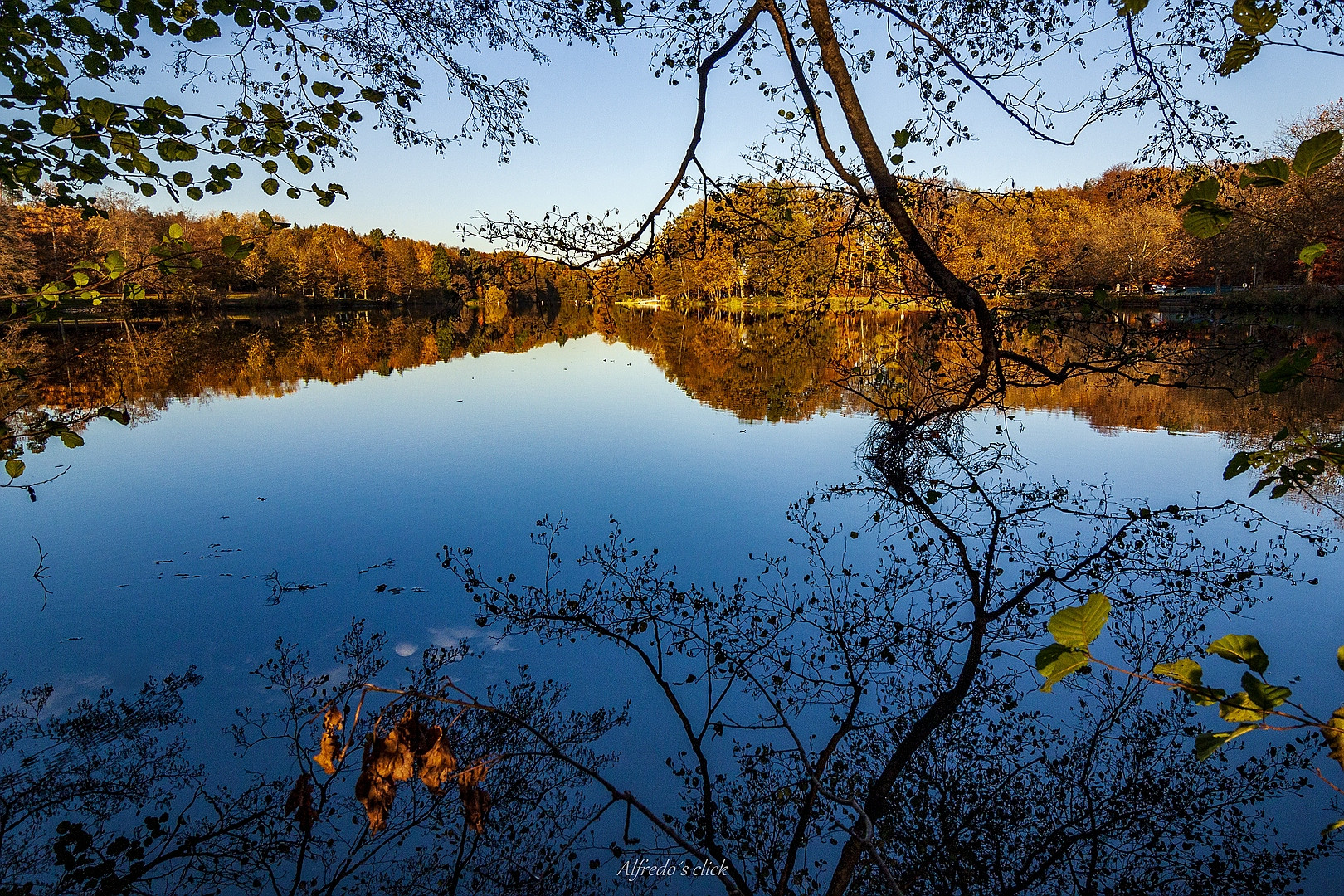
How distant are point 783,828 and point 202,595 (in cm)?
524

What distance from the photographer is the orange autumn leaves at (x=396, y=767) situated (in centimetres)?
182

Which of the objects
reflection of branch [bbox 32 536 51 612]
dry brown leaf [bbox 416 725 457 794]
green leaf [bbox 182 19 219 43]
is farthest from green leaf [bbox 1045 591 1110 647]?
reflection of branch [bbox 32 536 51 612]

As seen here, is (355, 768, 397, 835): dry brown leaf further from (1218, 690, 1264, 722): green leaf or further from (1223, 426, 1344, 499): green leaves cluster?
(1223, 426, 1344, 499): green leaves cluster

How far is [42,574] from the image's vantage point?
609cm

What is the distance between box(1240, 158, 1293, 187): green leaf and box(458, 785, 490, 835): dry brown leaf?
2.31 m

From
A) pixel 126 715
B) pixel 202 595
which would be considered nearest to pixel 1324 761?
pixel 126 715

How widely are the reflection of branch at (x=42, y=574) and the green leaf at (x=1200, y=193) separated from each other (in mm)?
7621

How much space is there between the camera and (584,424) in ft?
42.6

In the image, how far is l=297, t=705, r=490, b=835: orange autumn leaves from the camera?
1820 mm

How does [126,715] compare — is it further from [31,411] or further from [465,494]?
[31,411]

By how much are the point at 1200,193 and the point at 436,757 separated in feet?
7.82

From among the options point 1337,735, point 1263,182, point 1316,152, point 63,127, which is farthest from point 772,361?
point 1337,735

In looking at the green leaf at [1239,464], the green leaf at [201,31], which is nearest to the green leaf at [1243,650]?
the green leaf at [1239,464]

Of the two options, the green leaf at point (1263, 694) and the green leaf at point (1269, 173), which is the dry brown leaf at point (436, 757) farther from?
the green leaf at point (1269, 173)
